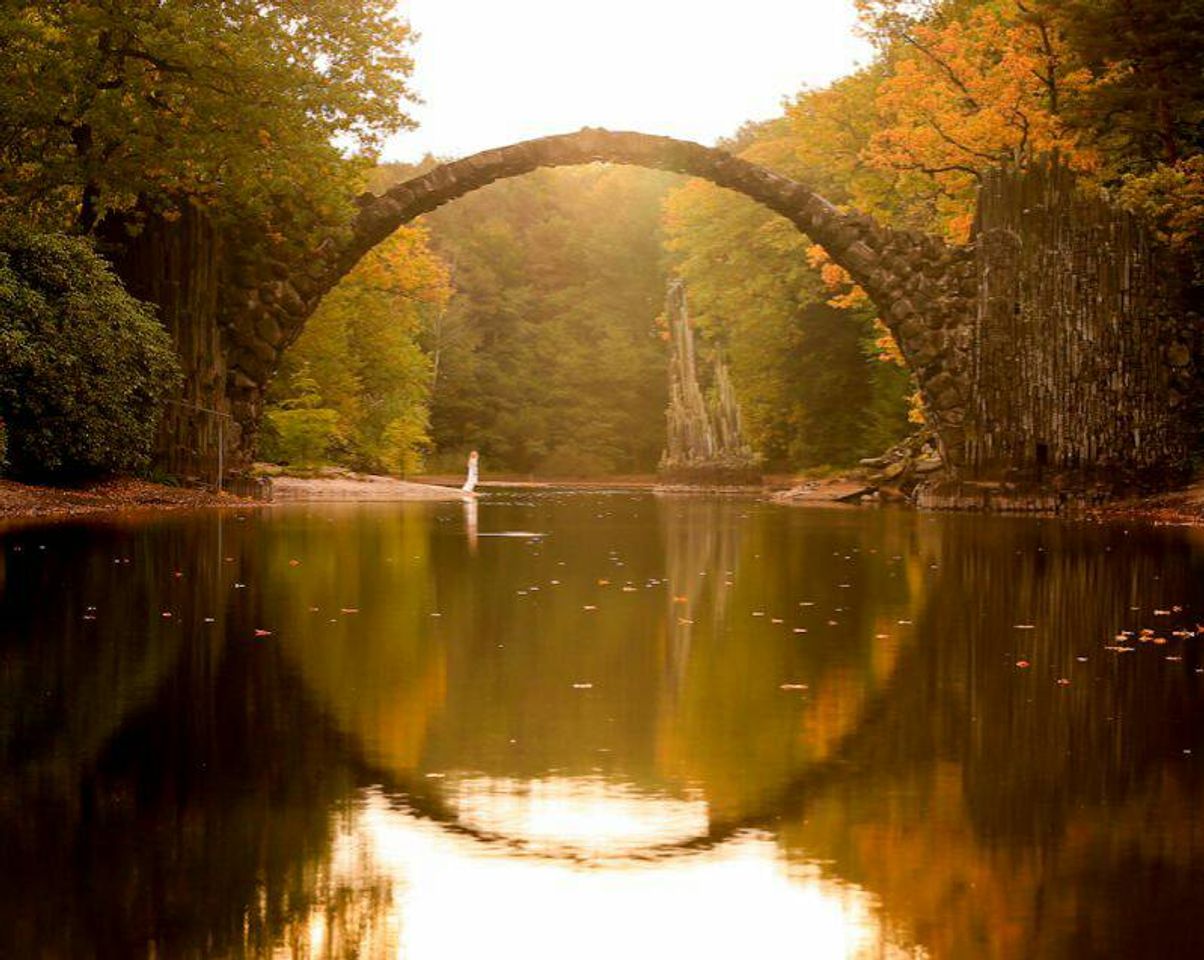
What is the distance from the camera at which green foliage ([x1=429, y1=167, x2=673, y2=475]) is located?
3314 inches

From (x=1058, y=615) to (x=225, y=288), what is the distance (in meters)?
22.9

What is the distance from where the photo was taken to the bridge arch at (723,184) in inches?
1265

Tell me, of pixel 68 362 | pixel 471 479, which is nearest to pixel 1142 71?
pixel 68 362

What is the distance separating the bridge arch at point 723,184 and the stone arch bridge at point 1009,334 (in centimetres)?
5

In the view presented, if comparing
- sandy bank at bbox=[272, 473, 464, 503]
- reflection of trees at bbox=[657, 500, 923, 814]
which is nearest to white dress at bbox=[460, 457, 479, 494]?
sandy bank at bbox=[272, 473, 464, 503]

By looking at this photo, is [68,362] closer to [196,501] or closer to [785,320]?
[196,501]

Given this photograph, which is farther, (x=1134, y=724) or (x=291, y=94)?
(x=291, y=94)

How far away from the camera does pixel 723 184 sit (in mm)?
35125

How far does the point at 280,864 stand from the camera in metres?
4.44

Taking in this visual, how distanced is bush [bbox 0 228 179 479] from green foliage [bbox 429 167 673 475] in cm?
5477

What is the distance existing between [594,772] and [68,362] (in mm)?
19785

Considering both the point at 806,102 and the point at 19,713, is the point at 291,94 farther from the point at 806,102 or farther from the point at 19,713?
the point at 19,713

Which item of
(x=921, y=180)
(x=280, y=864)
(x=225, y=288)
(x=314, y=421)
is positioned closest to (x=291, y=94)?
(x=225, y=288)

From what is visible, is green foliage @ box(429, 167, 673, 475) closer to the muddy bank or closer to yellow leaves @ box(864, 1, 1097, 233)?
yellow leaves @ box(864, 1, 1097, 233)
